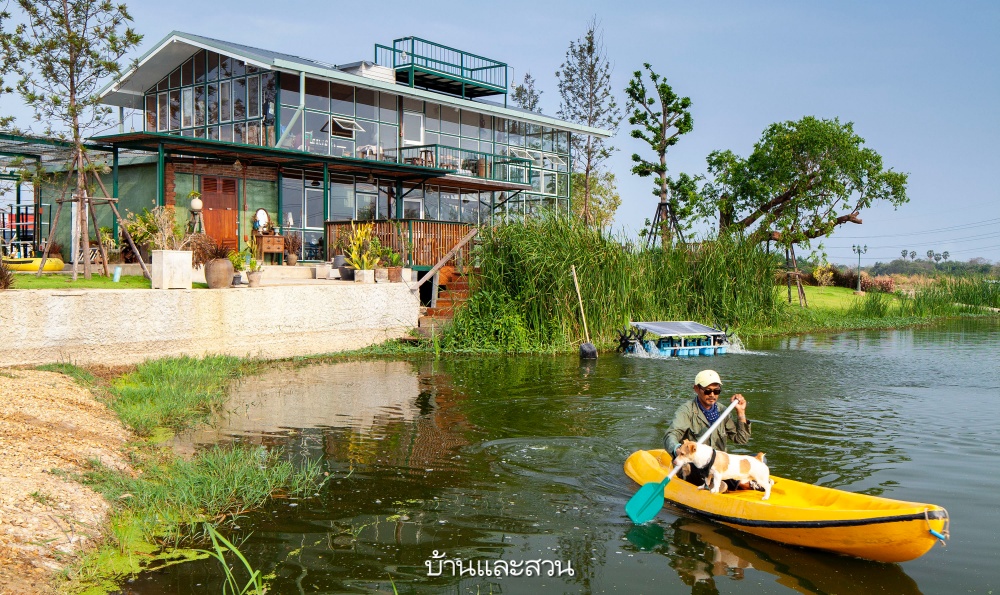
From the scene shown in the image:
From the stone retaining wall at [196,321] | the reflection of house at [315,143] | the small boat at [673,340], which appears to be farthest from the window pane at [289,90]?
the small boat at [673,340]

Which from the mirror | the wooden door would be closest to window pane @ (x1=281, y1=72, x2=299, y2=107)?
the wooden door

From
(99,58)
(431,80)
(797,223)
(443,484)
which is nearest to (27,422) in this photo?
(443,484)

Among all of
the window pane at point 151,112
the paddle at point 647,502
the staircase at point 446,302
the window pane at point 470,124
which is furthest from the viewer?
the window pane at point 470,124

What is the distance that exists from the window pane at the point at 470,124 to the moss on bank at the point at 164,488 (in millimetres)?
23276

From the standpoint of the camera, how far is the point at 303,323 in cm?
1784

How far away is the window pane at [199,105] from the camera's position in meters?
28.0

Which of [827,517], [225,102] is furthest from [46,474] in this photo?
[225,102]

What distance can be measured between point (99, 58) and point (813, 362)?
17.7 m

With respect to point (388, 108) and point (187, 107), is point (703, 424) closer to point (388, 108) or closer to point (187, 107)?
point (388, 108)

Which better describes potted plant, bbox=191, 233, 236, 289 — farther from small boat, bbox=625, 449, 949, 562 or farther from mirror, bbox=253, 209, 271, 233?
small boat, bbox=625, 449, 949, 562

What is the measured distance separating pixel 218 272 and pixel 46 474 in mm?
10433

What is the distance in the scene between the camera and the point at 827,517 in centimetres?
618

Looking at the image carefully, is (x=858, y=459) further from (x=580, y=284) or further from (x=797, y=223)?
(x=797, y=223)

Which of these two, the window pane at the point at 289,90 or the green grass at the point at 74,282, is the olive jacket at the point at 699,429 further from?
the window pane at the point at 289,90
